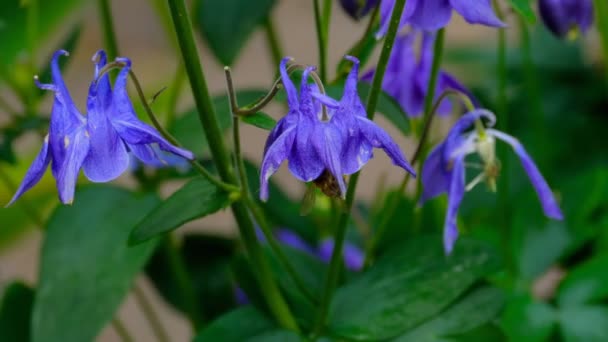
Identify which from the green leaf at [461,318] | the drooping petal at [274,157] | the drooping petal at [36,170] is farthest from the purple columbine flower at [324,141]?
the green leaf at [461,318]

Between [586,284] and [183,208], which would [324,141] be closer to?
[183,208]

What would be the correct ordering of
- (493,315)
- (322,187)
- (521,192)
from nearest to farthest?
(322,187) < (493,315) < (521,192)

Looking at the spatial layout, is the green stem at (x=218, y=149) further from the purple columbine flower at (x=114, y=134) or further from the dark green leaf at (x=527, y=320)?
the dark green leaf at (x=527, y=320)

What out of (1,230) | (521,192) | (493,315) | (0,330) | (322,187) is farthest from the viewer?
(1,230)

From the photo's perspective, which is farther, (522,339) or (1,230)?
(1,230)

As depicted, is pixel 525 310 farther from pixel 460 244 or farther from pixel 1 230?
pixel 1 230

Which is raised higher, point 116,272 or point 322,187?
point 322,187

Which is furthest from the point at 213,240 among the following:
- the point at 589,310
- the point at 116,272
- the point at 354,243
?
the point at 589,310
